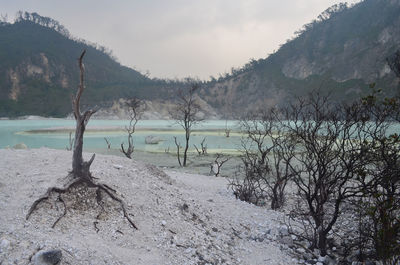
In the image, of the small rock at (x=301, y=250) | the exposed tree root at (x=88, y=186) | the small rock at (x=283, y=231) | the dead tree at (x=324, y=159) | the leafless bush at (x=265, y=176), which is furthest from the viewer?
the leafless bush at (x=265, y=176)

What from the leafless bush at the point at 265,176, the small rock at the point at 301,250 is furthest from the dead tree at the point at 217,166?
the small rock at the point at 301,250

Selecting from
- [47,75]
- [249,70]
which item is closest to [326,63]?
[249,70]

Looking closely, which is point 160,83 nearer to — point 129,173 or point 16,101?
point 16,101

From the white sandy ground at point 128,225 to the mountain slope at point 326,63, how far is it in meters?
59.1

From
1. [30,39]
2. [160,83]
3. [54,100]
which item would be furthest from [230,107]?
[30,39]

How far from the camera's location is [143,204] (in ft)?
15.8

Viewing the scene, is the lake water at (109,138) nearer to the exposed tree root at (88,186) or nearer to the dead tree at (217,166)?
the dead tree at (217,166)

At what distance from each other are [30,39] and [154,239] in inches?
4078

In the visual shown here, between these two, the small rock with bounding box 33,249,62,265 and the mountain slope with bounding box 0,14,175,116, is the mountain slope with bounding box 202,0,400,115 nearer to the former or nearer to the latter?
the mountain slope with bounding box 0,14,175,116

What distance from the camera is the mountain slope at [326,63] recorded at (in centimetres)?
6198

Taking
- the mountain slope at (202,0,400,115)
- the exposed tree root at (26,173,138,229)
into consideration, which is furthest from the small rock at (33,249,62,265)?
the mountain slope at (202,0,400,115)

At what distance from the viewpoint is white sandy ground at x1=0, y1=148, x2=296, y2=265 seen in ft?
10.7

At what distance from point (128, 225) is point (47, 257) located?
4.53 feet

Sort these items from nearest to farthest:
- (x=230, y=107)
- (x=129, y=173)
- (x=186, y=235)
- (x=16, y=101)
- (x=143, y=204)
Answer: (x=186, y=235), (x=143, y=204), (x=129, y=173), (x=16, y=101), (x=230, y=107)
